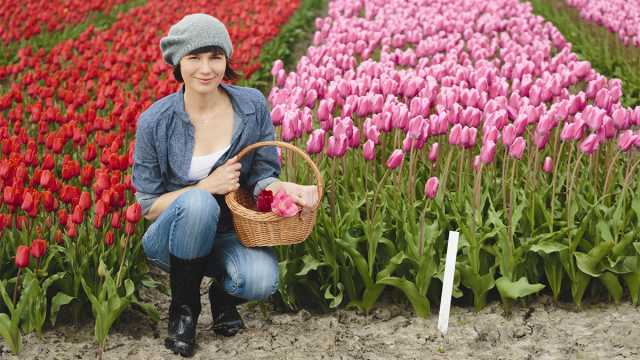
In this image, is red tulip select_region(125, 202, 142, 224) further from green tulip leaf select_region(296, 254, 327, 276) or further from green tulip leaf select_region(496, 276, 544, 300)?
green tulip leaf select_region(496, 276, 544, 300)

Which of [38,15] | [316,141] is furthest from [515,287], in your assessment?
[38,15]

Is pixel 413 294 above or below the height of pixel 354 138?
below

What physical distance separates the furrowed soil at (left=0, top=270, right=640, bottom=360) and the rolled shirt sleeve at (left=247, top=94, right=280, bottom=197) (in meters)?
0.66

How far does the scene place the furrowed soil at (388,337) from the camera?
3416 millimetres

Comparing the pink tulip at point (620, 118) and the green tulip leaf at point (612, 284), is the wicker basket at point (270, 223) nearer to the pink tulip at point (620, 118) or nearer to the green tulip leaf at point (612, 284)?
the green tulip leaf at point (612, 284)

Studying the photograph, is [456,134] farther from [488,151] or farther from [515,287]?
[515,287]

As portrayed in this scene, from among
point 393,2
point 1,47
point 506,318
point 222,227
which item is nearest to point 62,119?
point 222,227

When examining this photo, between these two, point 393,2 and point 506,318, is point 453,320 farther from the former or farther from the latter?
point 393,2

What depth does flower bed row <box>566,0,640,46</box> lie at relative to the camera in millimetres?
7709

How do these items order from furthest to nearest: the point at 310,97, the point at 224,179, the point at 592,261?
1. the point at 310,97
2. the point at 592,261
3. the point at 224,179

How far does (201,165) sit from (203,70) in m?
0.38

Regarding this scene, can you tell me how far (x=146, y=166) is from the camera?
328 centimetres

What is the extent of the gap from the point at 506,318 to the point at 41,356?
1.94 m

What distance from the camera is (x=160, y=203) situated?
127 inches
